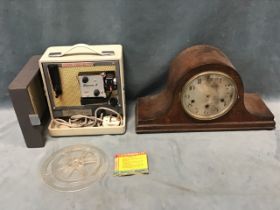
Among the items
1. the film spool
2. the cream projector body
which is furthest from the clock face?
the film spool

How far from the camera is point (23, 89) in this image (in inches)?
36.8

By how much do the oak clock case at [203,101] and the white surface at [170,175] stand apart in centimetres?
4

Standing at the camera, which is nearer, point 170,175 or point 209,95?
point 170,175

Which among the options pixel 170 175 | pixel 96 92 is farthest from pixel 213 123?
pixel 96 92

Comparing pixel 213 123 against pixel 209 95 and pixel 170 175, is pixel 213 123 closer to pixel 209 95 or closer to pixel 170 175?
pixel 209 95

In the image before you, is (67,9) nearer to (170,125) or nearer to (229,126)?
(170,125)

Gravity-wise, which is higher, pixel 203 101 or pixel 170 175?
pixel 203 101

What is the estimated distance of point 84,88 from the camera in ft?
3.49

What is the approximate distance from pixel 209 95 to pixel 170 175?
12.9 inches

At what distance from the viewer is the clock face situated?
1.02m

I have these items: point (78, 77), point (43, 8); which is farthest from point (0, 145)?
point (43, 8)

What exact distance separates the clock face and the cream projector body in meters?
0.25

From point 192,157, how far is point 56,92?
0.55 metres

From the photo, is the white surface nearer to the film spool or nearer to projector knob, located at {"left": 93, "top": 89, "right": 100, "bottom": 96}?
the film spool
